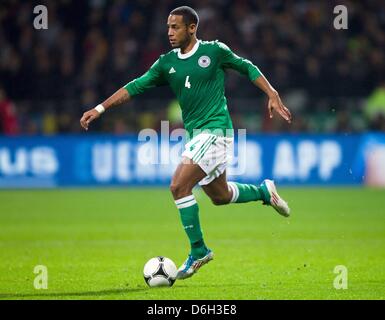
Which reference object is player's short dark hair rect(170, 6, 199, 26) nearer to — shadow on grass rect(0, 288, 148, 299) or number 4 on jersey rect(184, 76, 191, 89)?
number 4 on jersey rect(184, 76, 191, 89)

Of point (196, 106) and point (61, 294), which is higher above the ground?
point (196, 106)

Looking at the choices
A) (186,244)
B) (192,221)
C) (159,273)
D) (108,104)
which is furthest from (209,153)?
(186,244)

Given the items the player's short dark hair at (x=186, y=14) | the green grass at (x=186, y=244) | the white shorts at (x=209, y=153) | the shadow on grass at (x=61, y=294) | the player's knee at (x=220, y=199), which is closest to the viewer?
the shadow on grass at (x=61, y=294)

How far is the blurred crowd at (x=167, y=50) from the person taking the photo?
66.1 feet

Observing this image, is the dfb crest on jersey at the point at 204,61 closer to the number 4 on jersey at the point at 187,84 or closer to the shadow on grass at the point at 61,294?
the number 4 on jersey at the point at 187,84

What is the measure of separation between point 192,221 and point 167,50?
13.7 metres

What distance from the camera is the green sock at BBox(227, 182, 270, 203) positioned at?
8.94 meters

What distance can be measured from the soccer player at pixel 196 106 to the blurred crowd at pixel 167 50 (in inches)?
439

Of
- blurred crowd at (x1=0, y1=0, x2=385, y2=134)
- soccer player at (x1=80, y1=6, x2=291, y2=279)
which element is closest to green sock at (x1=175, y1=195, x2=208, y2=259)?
soccer player at (x1=80, y1=6, x2=291, y2=279)

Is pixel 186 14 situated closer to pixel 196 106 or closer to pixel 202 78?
pixel 202 78

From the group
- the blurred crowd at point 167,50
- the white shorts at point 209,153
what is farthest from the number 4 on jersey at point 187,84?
the blurred crowd at point 167,50

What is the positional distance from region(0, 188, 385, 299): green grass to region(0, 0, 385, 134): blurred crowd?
2260mm

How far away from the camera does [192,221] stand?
8.24 m
